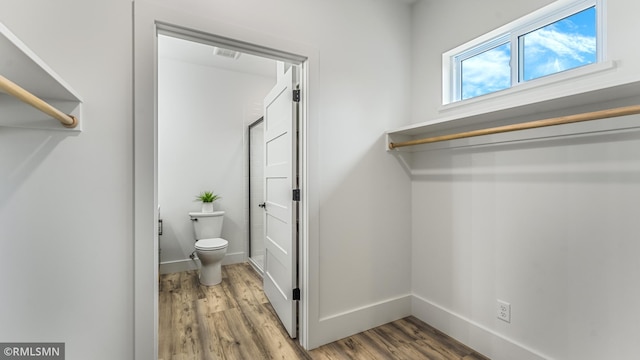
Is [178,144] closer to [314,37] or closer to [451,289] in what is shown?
[314,37]

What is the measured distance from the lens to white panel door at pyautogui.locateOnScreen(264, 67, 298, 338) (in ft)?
6.24

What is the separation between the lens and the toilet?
2814mm

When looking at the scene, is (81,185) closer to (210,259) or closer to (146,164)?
(146,164)

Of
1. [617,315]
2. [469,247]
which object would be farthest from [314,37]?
[617,315]

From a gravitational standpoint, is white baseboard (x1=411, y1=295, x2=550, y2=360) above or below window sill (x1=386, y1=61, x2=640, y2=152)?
below

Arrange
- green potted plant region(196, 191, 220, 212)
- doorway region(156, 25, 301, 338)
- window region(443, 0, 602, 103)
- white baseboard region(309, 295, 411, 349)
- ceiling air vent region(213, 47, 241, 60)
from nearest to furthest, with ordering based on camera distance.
Answer: window region(443, 0, 602, 103)
white baseboard region(309, 295, 411, 349)
ceiling air vent region(213, 47, 241, 60)
doorway region(156, 25, 301, 338)
green potted plant region(196, 191, 220, 212)

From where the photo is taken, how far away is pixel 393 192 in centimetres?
218

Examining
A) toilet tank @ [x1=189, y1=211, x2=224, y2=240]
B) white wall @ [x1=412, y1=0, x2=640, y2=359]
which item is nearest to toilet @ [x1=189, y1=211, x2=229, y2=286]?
toilet tank @ [x1=189, y1=211, x2=224, y2=240]

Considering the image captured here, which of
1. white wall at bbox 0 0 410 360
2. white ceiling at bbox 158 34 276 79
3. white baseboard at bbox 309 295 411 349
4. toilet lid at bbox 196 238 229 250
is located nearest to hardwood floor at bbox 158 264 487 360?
white baseboard at bbox 309 295 411 349

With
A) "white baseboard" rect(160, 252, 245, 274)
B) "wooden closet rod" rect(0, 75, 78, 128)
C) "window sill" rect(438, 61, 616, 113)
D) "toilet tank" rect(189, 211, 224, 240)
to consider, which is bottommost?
"white baseboard" rect(160, 252, 245, 274)

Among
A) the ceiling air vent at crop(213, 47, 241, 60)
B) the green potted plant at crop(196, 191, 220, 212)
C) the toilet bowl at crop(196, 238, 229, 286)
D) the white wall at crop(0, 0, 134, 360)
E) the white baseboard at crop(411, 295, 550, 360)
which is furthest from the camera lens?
the green potted plant at crop(196, 191, 220, 212)

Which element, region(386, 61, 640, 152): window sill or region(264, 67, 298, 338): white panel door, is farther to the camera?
region(264, 67, 298, 338): white panel door

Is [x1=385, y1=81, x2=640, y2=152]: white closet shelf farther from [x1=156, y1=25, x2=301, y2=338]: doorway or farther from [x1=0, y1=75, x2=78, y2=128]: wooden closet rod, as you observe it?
[x1=0, y1=75, x2=78, y2=128]: wooden closet rod

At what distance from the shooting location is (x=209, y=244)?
2.91m
